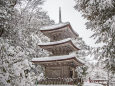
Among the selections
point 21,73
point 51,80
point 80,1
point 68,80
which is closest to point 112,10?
point 80,1

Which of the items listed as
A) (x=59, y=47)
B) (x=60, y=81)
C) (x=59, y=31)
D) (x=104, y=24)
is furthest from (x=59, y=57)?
(x=104, y=24)

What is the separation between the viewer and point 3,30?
7648 millimetres

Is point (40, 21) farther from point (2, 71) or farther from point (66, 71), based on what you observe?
point (2, 71)

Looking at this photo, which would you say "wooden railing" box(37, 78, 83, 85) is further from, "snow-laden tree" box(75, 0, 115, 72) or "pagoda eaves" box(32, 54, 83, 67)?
"snow-laden tree" box(75, 0, 115, 72)

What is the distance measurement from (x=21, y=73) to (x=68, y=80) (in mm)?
9931

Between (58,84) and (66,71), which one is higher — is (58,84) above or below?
below

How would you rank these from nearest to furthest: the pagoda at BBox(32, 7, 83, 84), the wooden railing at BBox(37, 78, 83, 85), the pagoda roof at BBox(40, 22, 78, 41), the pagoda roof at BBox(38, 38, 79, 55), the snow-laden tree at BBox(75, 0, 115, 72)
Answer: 1. the snow-laden tree at BBox(75, 0, 115, 72)
2. the wooden railing at BBox(37, 78, 83, 85)
3. the pagoda at BBox(32, 7, 83, 84)
4. the pagoda roof at BBox(38, 38, 79, 55)
5. the pagoda roof at BBox(40, 22, 78, 41)

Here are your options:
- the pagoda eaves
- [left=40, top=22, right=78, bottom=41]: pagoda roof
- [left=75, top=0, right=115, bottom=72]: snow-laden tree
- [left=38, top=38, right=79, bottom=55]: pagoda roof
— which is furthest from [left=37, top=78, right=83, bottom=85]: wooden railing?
[left=75, top=0, right=115, bottom=72]: snow-laden tree

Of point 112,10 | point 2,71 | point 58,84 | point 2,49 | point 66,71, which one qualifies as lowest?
point 58,84

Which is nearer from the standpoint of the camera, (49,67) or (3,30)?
(3,30)

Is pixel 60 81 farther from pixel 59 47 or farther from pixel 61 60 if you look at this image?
pixel 59 47

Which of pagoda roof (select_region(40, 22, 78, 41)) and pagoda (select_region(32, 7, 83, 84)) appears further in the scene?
pagoda roof (select_region(40, 22, 78, 41))

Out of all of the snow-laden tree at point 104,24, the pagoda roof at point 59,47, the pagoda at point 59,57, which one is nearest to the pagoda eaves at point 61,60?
the pagoda at point 59,57

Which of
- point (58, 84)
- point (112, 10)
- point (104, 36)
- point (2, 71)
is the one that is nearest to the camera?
point (2, 71)
